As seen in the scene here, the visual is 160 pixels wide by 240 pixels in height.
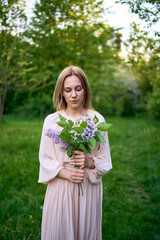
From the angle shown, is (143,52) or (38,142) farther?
(38,142)

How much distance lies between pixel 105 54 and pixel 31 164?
9.33 metres

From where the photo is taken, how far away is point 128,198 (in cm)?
433

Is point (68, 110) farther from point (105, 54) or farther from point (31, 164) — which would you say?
point (105, 54)

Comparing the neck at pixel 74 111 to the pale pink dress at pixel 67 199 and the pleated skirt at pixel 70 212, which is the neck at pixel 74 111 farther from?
the pleated skirt at pixel 70 212

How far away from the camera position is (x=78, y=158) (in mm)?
1912

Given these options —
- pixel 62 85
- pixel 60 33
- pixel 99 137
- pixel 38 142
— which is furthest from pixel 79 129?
pixel 60 33

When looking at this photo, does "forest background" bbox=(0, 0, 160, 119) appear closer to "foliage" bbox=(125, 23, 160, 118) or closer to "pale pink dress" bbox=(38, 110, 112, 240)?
"foliage" bbox=(125, 23, 160, 118)

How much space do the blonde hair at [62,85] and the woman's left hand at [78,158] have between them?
A: 2.23 feet

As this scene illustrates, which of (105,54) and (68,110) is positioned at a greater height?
(105,54)

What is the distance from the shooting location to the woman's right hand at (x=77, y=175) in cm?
194

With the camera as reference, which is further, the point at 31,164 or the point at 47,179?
the point at 31,164

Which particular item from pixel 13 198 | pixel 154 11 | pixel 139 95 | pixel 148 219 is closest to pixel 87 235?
pixel 148 219

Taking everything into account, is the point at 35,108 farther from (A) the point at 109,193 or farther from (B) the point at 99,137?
(B) the point at 99,137

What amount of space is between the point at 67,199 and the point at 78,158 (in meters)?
0.45
